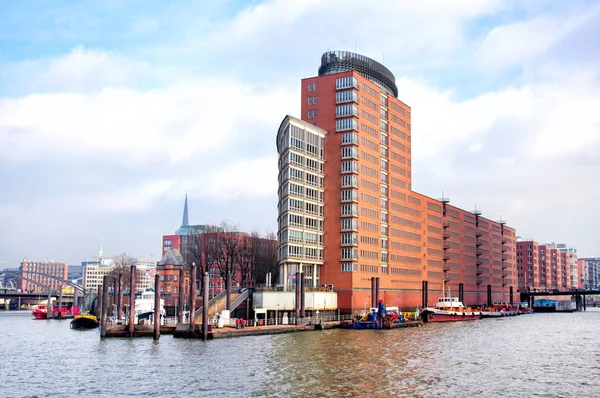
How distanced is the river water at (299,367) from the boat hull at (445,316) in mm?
49583

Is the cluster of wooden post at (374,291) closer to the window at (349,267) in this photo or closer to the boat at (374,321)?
the window at (349,267)

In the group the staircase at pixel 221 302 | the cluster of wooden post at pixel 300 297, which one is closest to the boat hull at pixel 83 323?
the staircase at pixel 221 302

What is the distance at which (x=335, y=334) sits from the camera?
101 metres

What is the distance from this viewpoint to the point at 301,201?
142 meters

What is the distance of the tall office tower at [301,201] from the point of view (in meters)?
138

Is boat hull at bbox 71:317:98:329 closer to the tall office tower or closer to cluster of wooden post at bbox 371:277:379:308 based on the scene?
the tall office tower

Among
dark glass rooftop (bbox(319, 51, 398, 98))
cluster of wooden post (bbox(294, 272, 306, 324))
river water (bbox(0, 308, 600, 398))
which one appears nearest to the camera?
river water (bbox(0, 308, 600, 398))

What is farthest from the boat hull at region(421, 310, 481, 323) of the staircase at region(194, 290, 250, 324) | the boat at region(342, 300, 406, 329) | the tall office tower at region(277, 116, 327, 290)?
the staircase at region(194, 290, 250, 324)

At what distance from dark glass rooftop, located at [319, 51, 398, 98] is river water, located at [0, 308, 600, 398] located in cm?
8723

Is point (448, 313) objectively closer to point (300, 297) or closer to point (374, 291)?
point (374, 291)

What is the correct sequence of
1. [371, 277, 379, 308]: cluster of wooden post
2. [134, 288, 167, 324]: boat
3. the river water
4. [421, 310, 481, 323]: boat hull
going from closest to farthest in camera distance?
the river water → [134, 288, 167, 324]: boat → [371, 277, 379, 308]: cluster of wooden post → [421, 310, 481, 323]: boat hull

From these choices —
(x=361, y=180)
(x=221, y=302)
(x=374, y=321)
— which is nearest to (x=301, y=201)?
(x=361, y=180)

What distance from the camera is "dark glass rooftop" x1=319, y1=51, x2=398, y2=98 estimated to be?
167 metres

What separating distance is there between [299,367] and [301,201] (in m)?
80.6
